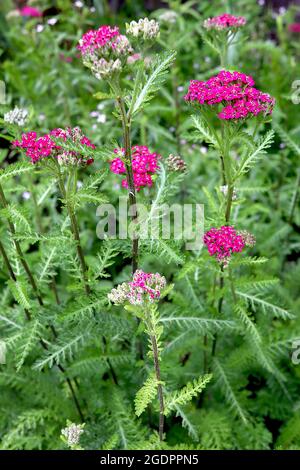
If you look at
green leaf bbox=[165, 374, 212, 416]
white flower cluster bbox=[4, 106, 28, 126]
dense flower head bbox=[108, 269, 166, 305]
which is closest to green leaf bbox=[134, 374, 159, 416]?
green leaf bbox=[165, 374, 212, 416]

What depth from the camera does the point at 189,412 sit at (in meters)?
2.69

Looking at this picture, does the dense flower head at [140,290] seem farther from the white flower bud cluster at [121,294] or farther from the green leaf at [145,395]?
the green leaf at [145,395]

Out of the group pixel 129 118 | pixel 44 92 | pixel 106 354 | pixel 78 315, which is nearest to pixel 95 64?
pixel 129 118

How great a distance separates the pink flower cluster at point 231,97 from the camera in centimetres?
188

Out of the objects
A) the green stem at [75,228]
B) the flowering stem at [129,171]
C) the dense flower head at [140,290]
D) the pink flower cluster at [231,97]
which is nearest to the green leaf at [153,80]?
the flowering stem at [129,171]

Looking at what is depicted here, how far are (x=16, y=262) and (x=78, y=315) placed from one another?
53 centimetres

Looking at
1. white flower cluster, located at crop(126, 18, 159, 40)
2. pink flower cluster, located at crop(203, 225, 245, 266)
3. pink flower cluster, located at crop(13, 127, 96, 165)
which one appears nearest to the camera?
white flower cluster, located at crop(126, 18, 159, 40)

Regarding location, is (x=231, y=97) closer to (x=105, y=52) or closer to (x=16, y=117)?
(x=105, y=52)

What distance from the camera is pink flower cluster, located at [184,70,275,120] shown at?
1878mm

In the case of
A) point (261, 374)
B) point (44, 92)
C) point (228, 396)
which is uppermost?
point (44, 92)

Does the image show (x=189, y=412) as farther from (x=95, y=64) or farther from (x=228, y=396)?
(x=95, y=64)

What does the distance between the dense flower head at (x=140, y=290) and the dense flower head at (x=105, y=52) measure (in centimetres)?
67

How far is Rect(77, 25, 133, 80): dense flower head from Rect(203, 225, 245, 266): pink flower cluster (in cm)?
77

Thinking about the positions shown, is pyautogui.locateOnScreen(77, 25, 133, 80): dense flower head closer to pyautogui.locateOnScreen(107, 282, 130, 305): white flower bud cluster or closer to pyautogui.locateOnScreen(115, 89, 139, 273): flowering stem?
pyautogui.locateOnScreen(115, 89, 139, 273): flowering stem
